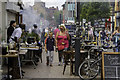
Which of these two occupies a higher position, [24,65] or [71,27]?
[71,27]

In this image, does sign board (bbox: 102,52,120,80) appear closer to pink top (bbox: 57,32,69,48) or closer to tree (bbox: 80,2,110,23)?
pink top (bbox: 57,32,69,48)

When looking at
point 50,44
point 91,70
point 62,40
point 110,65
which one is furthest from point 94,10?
point 110,65

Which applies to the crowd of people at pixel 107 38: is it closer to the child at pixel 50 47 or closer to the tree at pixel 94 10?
the child at pixel 50 47

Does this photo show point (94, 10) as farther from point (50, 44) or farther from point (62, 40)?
point (62, 40)

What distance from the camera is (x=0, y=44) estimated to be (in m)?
10.3

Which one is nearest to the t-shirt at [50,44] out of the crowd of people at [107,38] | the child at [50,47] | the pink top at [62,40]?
the child at [50,47]

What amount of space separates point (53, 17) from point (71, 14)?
178ft

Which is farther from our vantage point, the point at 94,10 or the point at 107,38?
the point at 94,10

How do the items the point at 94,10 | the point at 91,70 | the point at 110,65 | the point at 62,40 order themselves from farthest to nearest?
the point at 94,10 < the point at 62,40 < the point at 91,70 < the point at 110,65

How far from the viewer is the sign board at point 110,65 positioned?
8.79m

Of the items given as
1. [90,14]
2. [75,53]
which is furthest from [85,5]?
[75,53]

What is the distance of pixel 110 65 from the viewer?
8953mm

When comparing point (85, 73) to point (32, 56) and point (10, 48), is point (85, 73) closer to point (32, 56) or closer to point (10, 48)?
point (10, 48)

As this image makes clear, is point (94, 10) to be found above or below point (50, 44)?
above
